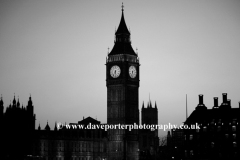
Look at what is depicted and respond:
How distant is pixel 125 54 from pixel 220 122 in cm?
2855

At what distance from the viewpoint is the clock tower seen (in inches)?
5522

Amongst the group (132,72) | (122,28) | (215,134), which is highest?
(122,28)

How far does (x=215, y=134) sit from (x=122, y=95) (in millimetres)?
24874

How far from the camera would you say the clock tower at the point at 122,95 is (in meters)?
140

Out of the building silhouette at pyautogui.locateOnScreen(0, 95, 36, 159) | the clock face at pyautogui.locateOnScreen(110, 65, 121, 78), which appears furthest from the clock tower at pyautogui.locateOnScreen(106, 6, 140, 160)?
the building silhouette at pyautogui.locateOnScreen(0, 95, 36, 159)

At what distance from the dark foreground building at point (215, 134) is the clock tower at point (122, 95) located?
1407 cm

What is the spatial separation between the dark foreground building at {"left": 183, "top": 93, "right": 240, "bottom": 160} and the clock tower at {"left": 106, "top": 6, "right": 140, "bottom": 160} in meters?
14.1

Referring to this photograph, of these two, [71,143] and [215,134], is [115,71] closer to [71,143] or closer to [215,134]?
[71,143]

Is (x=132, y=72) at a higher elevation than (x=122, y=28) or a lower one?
lower

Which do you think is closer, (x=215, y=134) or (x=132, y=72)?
(x=215, y=134)

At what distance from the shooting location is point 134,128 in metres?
142

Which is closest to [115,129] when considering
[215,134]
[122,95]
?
[122,95]

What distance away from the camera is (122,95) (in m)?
141

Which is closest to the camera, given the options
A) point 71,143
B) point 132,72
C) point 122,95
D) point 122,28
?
point 71,143
